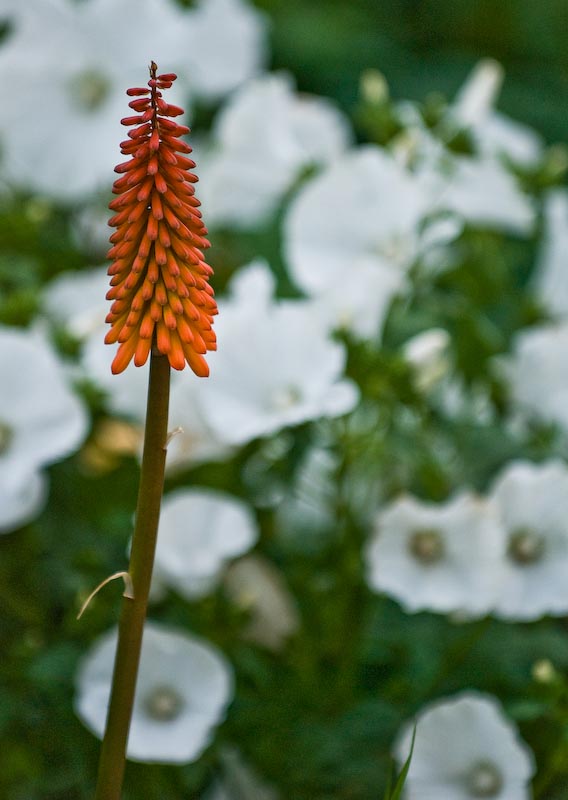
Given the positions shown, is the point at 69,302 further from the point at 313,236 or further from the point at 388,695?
the point at 388,695

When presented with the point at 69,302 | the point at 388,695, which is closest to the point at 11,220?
the point at 69,302

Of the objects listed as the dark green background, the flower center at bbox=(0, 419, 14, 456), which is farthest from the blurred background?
the dark green background

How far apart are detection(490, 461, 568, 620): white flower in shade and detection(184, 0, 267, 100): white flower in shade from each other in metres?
0.47

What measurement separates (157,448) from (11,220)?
1.51 feet

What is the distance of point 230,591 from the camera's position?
2.31 ft

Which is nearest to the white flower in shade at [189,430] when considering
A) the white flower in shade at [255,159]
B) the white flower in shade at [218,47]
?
the white flower in shade at [255,159]

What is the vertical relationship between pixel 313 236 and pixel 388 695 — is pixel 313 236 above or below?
above

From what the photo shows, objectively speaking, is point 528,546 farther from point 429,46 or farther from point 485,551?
point 429,46

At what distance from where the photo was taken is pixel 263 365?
2.17 ft

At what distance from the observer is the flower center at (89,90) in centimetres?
84

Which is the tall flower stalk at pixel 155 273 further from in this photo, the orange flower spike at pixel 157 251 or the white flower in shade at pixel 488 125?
the white flower in shade at pixel 488 125

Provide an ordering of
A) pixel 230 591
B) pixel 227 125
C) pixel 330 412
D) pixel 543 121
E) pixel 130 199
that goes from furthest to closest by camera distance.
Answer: pixel 543 121
pixel 227 125
pixel 230 591
pixel 330 412
pixel 130 199

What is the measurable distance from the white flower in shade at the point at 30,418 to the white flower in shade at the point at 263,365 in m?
0.08

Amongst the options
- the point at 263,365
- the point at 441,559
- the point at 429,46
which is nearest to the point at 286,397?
the point at 263,365
